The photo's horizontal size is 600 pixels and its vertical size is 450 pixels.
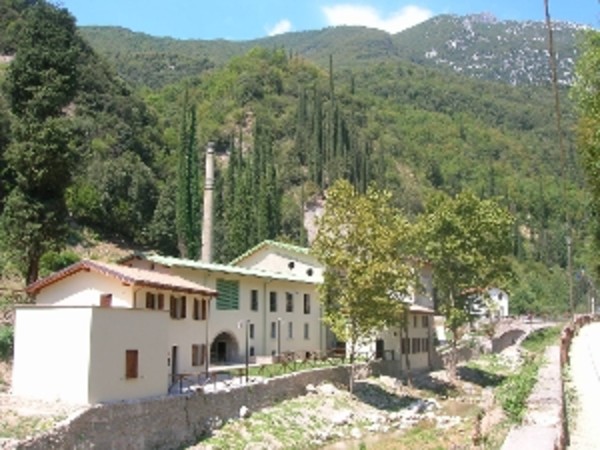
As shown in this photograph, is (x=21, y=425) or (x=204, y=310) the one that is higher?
(x=204, y=310)

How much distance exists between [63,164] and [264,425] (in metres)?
16.3

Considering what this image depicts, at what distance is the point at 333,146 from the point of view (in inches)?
4350

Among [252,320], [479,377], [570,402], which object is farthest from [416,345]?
[570,402]

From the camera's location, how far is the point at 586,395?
67.1ft

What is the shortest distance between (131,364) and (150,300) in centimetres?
538

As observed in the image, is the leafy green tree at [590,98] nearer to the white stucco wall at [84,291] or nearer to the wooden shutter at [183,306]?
the white stucco wall at [84,291]

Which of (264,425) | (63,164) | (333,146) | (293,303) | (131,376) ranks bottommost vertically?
(264,425)

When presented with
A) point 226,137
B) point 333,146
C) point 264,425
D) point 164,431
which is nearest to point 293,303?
point 264,425

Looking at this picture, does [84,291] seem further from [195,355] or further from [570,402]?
[570,402]

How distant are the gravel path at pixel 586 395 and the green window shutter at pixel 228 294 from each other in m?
18.6

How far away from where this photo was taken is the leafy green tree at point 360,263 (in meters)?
40.0


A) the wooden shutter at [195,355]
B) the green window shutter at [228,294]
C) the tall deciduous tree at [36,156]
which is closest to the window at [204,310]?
the wooden shutter at [195,355]

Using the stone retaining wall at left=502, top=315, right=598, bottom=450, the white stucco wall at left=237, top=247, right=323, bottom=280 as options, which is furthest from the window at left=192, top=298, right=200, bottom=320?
the stone retaining wall at left=502, top=315, right=598, bottom=450

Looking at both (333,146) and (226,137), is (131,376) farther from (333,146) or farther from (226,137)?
(226,137)
